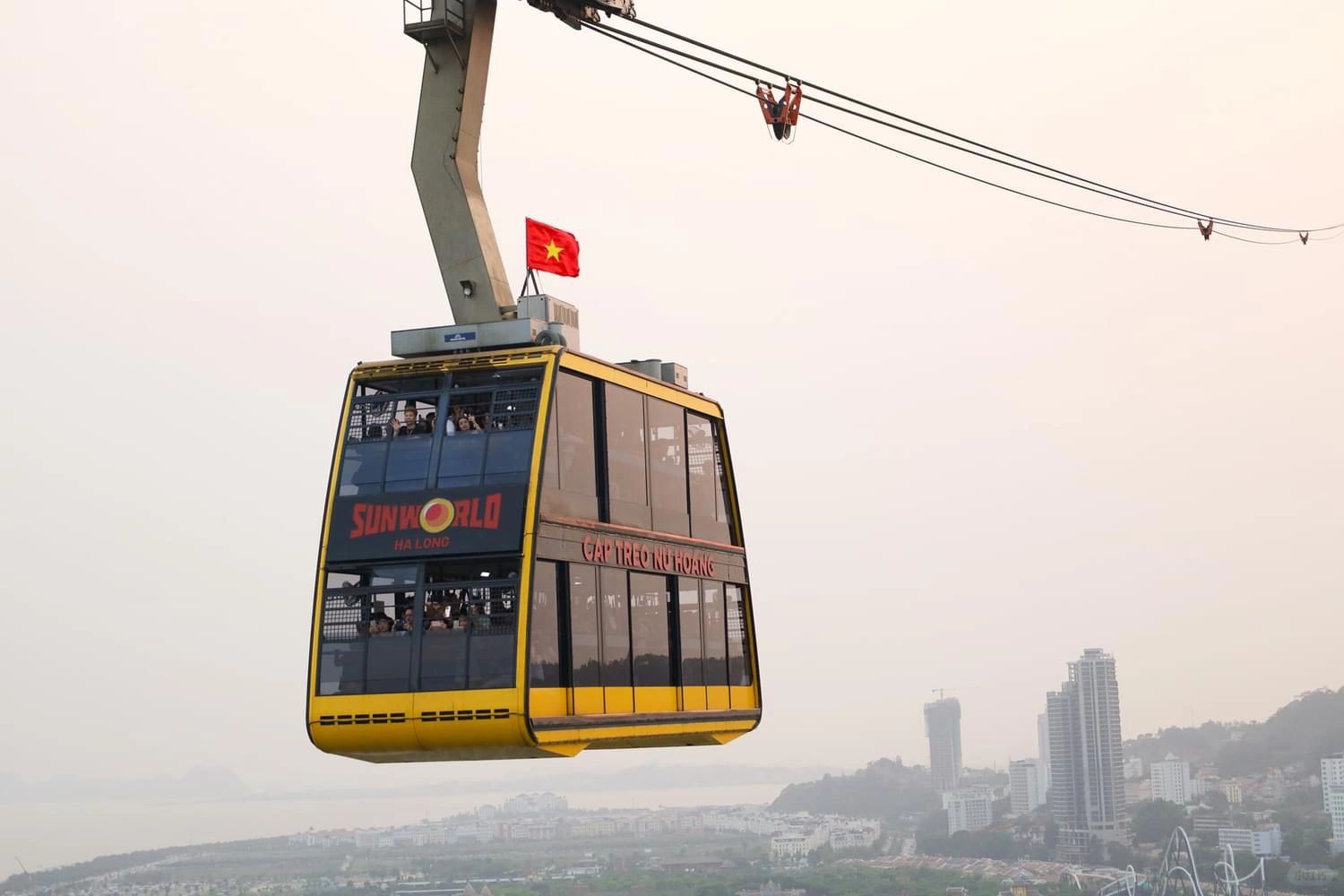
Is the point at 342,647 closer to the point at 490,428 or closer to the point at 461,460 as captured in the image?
the point at 461,460

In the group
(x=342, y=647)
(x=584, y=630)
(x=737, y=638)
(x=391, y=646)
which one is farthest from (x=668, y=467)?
(x=342, y=647)

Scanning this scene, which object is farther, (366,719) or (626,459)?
(626,459)

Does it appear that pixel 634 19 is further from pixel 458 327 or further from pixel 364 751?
pixel 364 751

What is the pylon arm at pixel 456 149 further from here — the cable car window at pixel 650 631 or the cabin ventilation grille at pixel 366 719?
the cabin ventilation grille at pixel 366 719

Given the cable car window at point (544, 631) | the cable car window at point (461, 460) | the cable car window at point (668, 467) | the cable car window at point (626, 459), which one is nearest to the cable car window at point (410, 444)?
the cable car window at point (461, 460)

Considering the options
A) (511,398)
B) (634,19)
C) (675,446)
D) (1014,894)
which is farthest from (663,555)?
(1014,894)

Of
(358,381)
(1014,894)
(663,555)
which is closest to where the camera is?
(358,381)

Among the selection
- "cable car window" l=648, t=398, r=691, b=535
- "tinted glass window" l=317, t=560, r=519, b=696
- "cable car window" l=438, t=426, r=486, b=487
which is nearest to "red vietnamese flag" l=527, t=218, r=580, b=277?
"cable car window" l=648, t=398, r=691, b=535

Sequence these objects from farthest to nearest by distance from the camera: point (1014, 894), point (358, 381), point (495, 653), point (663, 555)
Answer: point (1014, 894) < point (663, 555) < point (358, 381) < point (495, 653)
